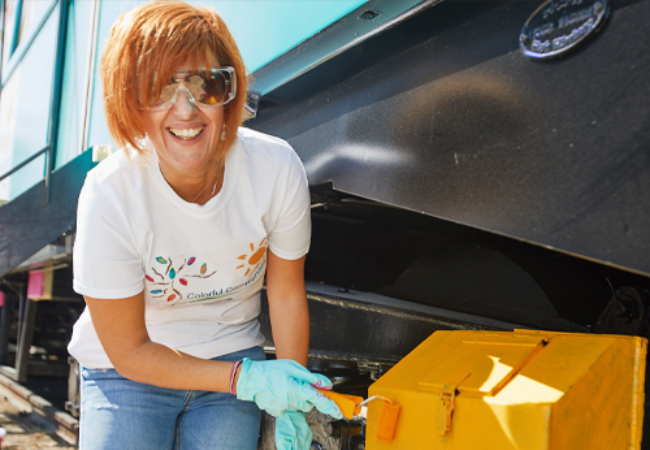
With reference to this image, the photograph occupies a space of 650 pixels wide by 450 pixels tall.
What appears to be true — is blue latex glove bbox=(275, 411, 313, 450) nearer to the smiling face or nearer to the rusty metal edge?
the smiling face

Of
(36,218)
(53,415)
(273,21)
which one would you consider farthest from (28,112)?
(273,21)

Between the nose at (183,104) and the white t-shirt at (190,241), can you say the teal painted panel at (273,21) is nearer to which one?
the white t-shirt at (190,241)

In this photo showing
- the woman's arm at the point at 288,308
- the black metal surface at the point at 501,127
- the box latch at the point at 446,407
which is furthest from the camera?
the woman's arm at the point at 288,308

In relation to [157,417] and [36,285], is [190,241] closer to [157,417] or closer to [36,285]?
[157,417]

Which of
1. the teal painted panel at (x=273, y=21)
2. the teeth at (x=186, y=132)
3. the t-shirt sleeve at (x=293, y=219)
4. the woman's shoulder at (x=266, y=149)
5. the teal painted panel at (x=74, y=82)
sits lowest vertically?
the t-shirt sleeve at (x=293, y=219)

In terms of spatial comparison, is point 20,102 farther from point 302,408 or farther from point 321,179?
point 302,408

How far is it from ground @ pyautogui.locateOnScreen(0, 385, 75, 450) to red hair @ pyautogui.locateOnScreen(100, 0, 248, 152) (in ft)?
9.61

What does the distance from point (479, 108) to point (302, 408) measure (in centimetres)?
81

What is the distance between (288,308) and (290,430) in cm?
34

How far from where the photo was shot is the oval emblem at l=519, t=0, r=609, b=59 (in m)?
0.92

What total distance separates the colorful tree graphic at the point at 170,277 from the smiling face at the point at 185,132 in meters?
0.23

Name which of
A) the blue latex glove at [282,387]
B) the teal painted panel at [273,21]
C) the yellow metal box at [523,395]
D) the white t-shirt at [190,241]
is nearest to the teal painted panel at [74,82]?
the teal painted panel at [273,21]

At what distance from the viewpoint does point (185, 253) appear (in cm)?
148

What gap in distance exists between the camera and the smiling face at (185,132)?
4.36 ft
